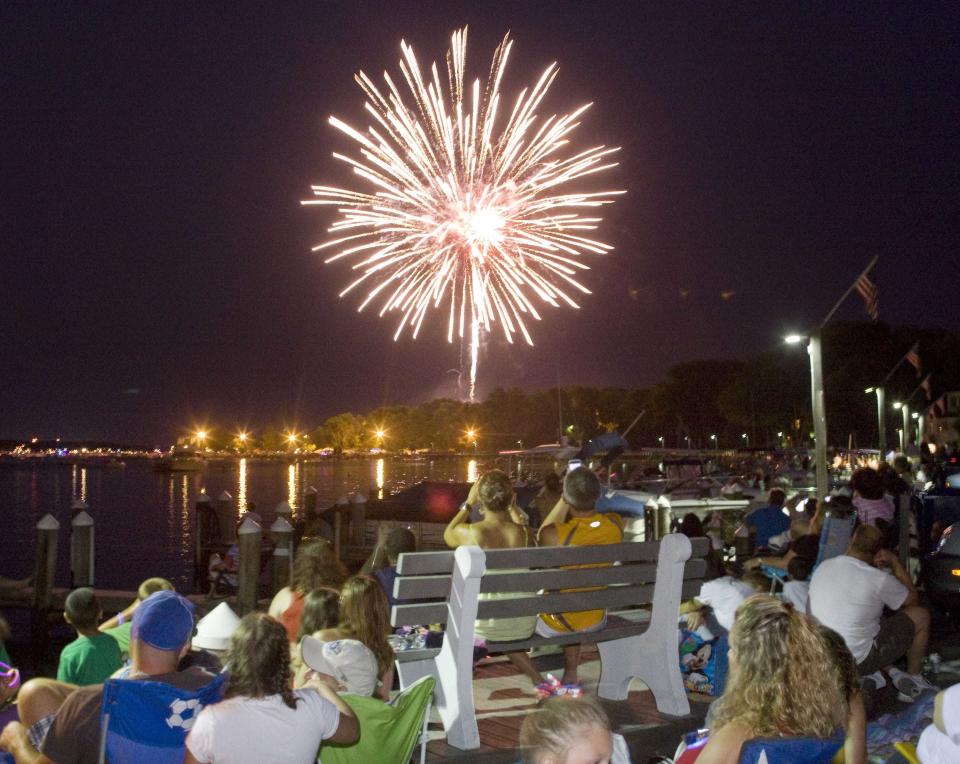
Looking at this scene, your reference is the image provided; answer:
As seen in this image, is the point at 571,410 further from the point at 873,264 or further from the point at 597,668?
the point at 597,668

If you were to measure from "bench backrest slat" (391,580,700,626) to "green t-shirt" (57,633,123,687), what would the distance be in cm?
173

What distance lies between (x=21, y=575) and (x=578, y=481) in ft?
117

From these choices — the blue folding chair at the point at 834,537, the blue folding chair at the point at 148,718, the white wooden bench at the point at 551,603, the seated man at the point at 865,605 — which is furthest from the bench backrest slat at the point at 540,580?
the blue folding chair at the point at 834,537

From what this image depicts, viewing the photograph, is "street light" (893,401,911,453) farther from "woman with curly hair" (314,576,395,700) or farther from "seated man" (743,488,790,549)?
"woman with curly hair" (314,576,395,700)

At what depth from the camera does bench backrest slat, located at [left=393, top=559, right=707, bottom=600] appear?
541 centimetres

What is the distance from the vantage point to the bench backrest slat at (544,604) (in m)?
5.42

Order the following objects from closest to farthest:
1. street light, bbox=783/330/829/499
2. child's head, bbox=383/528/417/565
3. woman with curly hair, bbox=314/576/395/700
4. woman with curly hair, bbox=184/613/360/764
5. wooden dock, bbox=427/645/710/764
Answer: woman with curly hair, bbox=184/613/360/764 < woman with curly hair, bbox=314/576/395/700 < wooden dock, bbox=427/645/710/764 < child's head, bbox=383/528/417/565 < street light, bbox=783/330/829/499

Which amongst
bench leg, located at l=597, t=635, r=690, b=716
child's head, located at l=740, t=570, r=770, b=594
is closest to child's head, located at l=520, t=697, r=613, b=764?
bench leg, located at l=597, t=635, r=690, b=716

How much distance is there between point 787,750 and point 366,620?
242 centimetres

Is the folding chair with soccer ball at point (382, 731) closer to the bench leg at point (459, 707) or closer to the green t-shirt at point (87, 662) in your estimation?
the bench leg at point (459, 707)

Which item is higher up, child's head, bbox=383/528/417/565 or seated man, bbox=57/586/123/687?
child's head, bbox=383/528/417/565

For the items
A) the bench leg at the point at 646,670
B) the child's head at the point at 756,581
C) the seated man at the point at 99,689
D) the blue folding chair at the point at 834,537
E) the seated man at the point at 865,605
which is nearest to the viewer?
the seated man at the point at 99,689

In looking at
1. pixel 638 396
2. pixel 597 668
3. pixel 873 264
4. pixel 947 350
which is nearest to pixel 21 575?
pixel 873 264

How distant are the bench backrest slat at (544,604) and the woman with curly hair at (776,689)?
6.74ft
